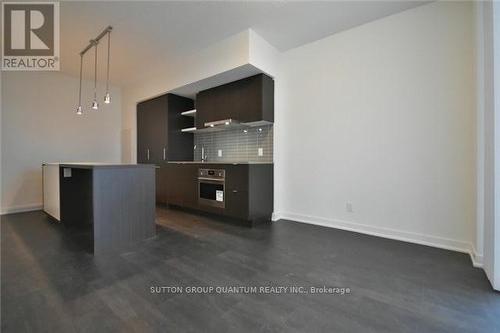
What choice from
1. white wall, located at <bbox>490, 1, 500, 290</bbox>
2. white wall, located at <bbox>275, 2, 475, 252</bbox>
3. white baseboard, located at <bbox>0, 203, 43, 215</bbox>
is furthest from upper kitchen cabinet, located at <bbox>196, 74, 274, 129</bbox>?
white baseboard, located at <bbox>0, 203, 43, 215</bbox>

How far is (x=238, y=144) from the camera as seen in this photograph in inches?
161

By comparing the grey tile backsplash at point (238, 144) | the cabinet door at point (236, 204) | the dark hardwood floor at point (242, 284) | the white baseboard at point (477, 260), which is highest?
the grey tile backsplash at point (238, 144)

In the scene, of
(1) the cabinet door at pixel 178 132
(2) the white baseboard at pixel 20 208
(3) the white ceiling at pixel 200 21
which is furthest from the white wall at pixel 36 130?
(1) the cabinet door at pixel 178 132

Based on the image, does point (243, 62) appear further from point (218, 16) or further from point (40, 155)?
point (40, 155)

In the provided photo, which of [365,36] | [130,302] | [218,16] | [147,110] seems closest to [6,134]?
[147,110]

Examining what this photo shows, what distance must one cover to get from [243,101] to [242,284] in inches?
105

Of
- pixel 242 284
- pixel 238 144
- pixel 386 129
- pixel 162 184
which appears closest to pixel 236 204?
pixel 238 144

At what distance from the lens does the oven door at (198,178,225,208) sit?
345cm

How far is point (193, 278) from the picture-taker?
1747mm

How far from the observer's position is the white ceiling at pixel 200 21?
258 cm

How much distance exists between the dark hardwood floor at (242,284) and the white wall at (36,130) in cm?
192

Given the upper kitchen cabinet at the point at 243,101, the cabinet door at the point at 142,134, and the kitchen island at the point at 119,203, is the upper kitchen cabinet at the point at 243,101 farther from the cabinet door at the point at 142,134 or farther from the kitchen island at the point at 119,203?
the cabinet door at the point at 142,134

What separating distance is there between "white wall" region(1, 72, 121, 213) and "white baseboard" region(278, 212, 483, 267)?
15.3ft

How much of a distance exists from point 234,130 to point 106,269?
2907 mm
